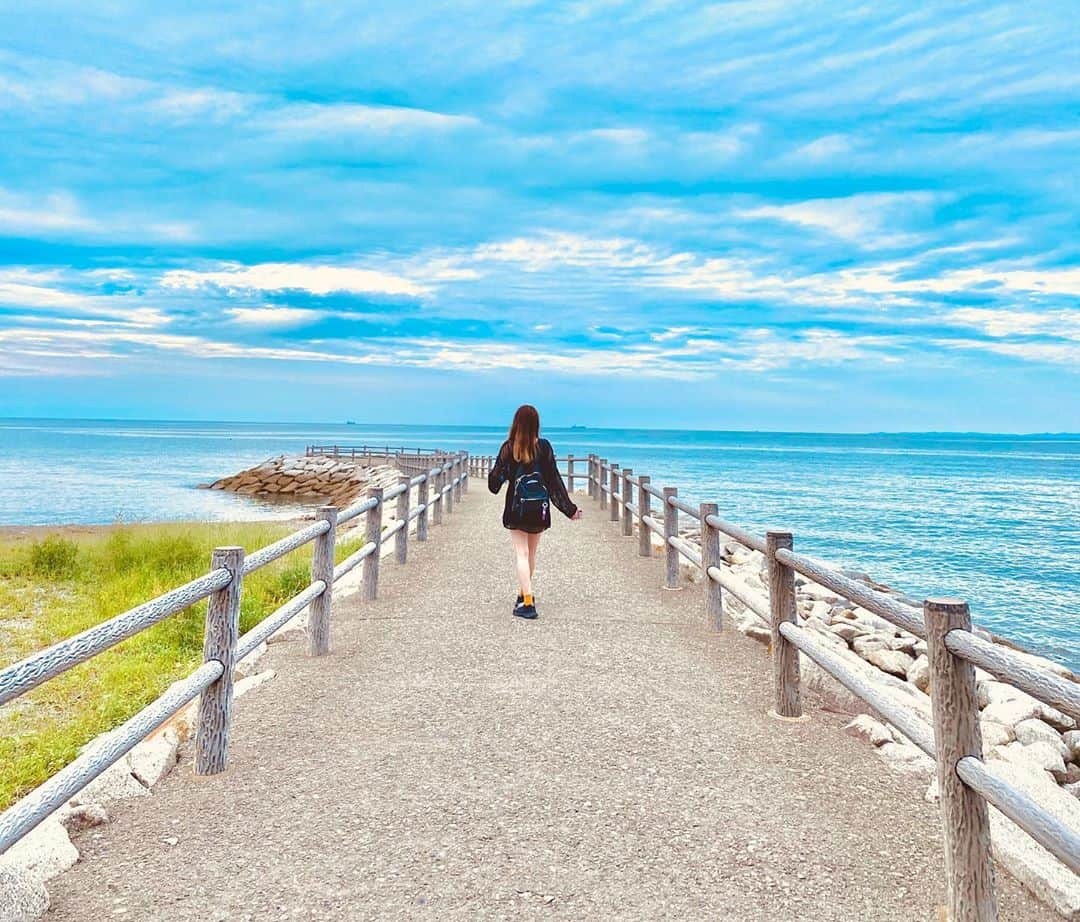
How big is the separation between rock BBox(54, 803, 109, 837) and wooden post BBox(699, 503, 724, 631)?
557 cm

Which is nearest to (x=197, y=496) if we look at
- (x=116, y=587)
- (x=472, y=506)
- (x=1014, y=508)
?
(x=472, y=506)

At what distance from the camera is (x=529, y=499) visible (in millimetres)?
8336

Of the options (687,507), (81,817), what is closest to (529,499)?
(687,507)

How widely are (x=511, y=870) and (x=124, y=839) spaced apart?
1.78 meters

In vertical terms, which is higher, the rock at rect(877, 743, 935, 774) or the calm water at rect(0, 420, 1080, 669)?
the rock at rect(877, 743, 935, 774)

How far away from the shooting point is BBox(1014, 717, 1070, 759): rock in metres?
7.42

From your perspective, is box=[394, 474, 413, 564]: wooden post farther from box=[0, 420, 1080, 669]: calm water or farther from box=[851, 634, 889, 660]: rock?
box=[0, 420, 1080, 669]: calm water

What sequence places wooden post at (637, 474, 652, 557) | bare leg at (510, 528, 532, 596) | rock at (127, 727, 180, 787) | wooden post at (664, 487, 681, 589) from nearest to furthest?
rock at (127, 727, 180, 787)
bare leg at (510, 528, 532, 596)
wooden post at (664, 487, 681, 589)
wooden post at (637, 474, 652, 557)

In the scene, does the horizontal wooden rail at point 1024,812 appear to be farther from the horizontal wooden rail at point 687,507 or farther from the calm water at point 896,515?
the calm water at point 896,515

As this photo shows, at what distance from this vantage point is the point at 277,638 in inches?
329

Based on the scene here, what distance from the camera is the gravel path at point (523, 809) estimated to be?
11.6ft

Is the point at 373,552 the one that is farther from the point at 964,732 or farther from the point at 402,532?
the point at 964,732

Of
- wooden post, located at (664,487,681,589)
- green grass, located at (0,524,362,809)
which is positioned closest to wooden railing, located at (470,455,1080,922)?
green grass, located at (0,524,362,809)

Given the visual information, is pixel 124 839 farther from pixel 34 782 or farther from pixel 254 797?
pixel 34 782
